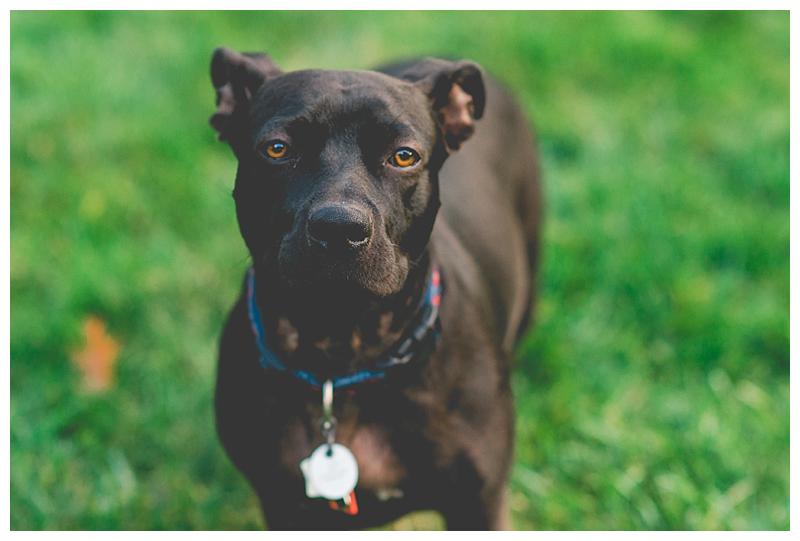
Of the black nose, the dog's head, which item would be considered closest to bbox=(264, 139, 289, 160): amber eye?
the dog's head

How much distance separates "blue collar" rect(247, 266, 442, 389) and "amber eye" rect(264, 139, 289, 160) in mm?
399

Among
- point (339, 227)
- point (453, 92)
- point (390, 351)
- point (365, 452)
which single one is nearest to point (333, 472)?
point (365, 452)

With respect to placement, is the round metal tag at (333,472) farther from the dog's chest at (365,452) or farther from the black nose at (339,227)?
the black nose at (339,227)

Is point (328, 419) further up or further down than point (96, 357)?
further up

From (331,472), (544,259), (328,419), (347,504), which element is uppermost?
(328,419)

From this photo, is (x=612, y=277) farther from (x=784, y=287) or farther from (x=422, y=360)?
(x=422, y=360)

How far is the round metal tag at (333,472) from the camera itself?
281 centimetres

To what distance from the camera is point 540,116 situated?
555 centimetres

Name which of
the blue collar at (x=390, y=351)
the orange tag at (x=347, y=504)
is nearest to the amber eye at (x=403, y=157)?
the blue collar at (x=390, y=351)

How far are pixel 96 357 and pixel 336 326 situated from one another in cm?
169

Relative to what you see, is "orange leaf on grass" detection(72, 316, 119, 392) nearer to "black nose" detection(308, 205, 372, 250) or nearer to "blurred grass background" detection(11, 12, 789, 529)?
"blurred grass background" detection(11, 12, 789, 529)

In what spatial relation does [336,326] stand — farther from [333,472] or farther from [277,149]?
[277,149]

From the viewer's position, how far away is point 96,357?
4113 mm

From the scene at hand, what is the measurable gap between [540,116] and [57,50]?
2.69 meters
